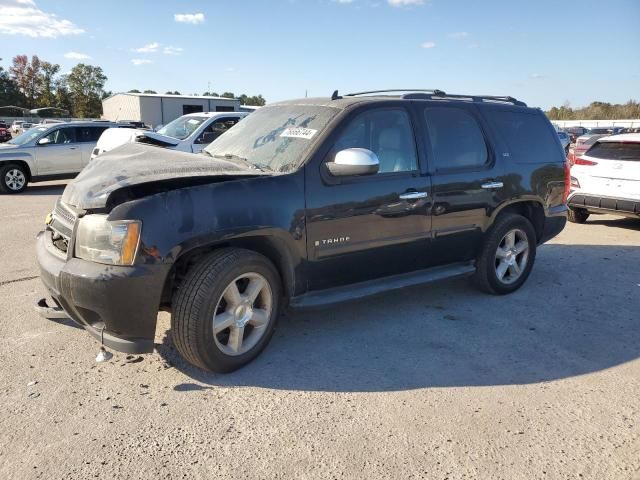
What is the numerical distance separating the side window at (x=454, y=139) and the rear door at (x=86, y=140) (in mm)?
11161

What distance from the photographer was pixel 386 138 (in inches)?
168

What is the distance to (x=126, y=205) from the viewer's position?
→ 120 inches

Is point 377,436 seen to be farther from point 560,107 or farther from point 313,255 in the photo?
point 560,107

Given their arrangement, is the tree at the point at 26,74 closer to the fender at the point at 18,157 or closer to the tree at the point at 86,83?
the tree at the point at 86,83

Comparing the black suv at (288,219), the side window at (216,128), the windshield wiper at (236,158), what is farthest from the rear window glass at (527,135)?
the side window at (216,128)

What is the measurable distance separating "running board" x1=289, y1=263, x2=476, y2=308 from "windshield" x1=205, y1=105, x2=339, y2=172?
3.15 feet

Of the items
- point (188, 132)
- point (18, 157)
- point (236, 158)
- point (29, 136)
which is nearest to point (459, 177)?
point (236, 158)

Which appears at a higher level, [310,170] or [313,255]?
[310,170]

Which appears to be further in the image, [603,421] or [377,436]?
[603,421]

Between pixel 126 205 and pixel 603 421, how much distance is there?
310cm

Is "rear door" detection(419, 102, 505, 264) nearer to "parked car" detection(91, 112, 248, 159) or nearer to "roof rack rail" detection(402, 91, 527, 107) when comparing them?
"roof rack rail" detection(402, 91, 527, 107)

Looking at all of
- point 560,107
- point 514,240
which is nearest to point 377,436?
point 514,240

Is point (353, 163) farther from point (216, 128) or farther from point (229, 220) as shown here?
point (216, 128)

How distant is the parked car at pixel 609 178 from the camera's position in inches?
313
